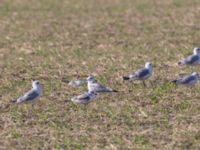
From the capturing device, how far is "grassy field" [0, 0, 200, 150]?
11.0m

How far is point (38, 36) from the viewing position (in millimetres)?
23391

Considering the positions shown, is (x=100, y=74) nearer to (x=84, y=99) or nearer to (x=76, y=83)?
(x=76, y=83)

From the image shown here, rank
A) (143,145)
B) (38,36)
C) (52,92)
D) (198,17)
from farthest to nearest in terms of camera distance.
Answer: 1. (198,17)
2. (38,36)
3. (52,92)
4. (143,145)

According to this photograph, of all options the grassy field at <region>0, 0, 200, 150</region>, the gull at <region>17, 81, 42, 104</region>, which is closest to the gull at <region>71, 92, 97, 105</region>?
the grassy field at <region>0, 0, 200, 150</region>

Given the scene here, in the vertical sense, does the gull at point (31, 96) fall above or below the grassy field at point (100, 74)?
above

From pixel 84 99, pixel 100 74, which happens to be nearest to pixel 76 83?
pixel 100 74

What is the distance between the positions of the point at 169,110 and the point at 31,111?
2.28 meters

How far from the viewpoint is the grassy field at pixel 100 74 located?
11.0m

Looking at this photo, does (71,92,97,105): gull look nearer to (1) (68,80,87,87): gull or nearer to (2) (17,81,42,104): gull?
(2) (17,81,42,104): gull

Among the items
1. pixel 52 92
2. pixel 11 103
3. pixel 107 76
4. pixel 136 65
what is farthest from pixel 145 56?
pixel 11 103

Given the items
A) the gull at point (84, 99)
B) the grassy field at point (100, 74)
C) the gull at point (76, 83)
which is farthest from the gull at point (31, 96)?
the gull at point (76, 83)

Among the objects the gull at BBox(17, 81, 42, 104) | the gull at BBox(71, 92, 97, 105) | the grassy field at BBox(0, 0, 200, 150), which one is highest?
the gull at BBox(17, 81, 42, 104)

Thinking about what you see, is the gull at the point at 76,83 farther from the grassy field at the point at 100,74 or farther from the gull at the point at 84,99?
the gull at the point at 84,99

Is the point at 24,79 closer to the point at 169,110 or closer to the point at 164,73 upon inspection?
the point at 164,73
